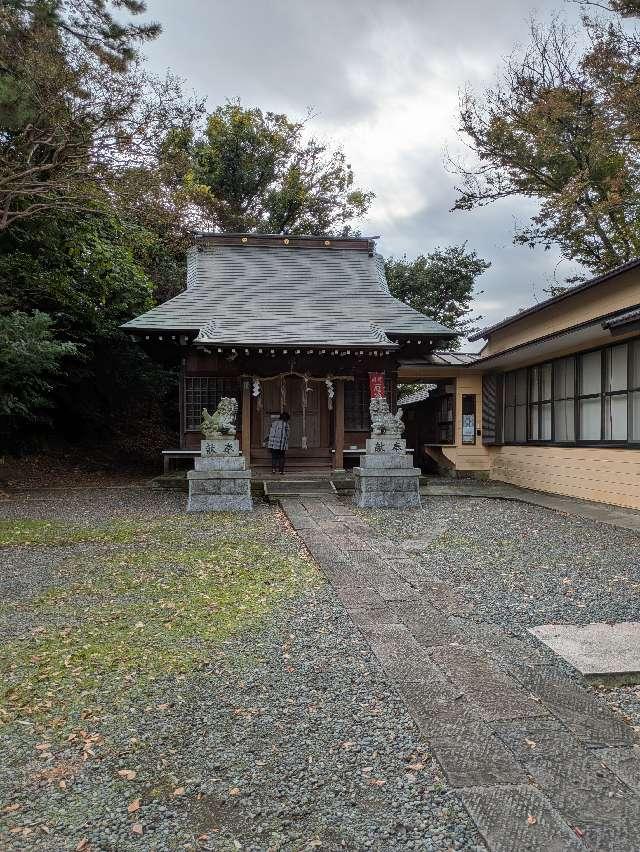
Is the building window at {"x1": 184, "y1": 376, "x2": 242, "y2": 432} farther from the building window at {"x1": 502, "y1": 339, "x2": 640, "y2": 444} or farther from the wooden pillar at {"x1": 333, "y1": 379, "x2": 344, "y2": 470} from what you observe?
the building window at {"x1": 502, "y1": 339, "x2": 640, "y2": 444}

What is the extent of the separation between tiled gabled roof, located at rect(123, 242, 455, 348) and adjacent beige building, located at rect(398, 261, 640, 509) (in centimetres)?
178

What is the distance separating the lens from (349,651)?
340 cm

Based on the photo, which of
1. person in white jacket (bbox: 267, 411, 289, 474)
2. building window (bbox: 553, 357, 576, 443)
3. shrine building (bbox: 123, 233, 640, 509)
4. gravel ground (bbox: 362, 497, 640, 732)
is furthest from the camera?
person in white jacket (bbox: 267, 411, 289, 474)

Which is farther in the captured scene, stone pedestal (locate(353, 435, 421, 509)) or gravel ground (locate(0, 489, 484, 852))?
stone pedestal (locate(353, 435, 421, 509))

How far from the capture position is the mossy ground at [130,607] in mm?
2957

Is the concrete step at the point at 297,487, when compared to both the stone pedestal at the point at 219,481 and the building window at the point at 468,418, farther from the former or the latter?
the building window at the point at 468,418

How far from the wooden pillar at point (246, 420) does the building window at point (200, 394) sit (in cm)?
24

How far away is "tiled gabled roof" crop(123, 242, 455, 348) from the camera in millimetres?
11836

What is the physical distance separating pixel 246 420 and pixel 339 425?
80.5 inches

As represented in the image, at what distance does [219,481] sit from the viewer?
9.18 meters

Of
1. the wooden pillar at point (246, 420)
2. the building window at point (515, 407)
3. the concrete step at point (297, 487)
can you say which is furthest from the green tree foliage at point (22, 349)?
the building window at point (515, 407)

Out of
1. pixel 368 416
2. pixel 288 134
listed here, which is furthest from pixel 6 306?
pixel 288 134

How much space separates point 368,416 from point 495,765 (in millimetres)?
11185

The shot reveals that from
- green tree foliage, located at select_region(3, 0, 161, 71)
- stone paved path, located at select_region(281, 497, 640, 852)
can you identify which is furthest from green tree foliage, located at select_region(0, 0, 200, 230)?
stone paved path, located at select_region(281, 497, 640, 852)
